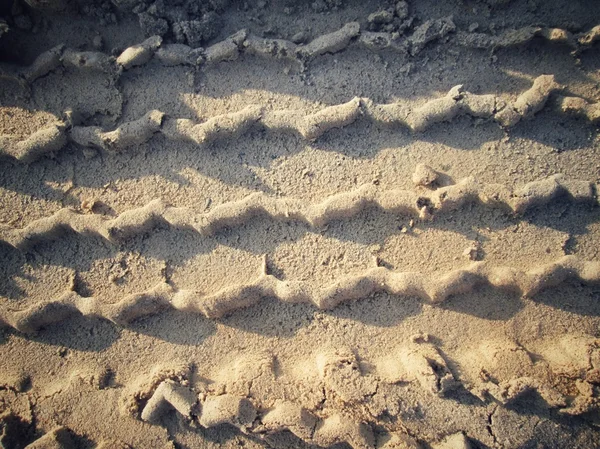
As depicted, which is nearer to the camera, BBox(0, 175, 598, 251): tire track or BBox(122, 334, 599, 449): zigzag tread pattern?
BBox(122, 334, 599, 449): zigzag tread pattern

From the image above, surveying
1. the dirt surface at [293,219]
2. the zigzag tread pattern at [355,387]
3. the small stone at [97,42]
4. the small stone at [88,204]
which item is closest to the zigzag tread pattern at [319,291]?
the dirt surface at [293,219]

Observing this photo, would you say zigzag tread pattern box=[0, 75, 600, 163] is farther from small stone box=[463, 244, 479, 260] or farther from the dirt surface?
small stone box=[463, 244, 479, 260]

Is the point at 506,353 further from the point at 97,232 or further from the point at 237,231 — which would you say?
the point at 97,232

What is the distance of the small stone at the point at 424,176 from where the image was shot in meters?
2.09

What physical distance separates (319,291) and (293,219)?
418mm

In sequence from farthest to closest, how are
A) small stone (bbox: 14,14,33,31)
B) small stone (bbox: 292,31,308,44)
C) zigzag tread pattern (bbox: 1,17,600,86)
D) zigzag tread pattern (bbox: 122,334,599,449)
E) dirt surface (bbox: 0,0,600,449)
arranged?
small stone (bbox: 14,14,33,31)
small stone (bbox: 292,31,308,44)
zigzag tread pattern (bbox: 1,17,600,86)
dirt surface (bbox: 0,0,600,449)
zigzag tread pattern (bbox: 122,334,599,449)

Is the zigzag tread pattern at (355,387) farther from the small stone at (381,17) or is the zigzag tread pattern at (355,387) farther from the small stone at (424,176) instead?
the small stone at (381,17)

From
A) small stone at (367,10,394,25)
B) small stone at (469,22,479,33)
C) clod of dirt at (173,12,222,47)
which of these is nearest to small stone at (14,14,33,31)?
clod of dirt at (173,12,222,47)

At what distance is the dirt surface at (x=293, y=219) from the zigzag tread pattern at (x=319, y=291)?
1cm

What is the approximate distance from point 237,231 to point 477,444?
1.62 metres

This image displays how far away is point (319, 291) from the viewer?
2072mm

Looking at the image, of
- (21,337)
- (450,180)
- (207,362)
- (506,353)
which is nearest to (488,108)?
(450,180)

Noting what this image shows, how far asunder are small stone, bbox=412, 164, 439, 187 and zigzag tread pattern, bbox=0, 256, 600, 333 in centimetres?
49

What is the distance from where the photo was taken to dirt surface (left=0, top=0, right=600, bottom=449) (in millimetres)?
2016
